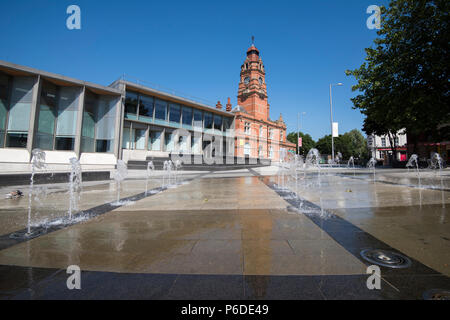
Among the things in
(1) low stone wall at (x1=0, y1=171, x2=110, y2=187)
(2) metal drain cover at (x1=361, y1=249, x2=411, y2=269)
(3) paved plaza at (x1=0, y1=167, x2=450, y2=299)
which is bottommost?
(3) paved plaza at (x1=0, y1=167, x2=450, y2=299)

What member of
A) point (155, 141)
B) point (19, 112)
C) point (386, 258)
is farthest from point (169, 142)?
point (386, 258)

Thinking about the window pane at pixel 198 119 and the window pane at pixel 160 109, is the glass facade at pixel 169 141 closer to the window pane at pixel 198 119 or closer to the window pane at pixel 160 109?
the window pane at pixel 160 109

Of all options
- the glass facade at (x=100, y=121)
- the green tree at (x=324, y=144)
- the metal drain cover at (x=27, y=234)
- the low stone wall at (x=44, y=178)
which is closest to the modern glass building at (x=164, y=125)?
the glass facade at (x=100, y=121)

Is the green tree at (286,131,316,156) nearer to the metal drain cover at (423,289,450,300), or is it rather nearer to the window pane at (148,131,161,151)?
the window pane at (148,131,161,151)

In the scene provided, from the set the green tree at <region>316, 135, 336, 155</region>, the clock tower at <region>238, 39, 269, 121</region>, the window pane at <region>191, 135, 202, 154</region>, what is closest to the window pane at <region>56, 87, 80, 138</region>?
the window pane at <region>191, 135, 202, 154</region>

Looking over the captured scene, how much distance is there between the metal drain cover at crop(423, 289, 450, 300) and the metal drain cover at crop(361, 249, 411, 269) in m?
0.48

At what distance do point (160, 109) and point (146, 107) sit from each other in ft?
7.38

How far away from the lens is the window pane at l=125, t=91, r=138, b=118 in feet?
86.1

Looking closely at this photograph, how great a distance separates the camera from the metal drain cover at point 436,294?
1867mm

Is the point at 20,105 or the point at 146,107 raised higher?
the point at 146,107

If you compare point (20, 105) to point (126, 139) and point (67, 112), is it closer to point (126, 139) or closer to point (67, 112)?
point (67, 112)

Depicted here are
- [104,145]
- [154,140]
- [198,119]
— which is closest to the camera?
[104,145]

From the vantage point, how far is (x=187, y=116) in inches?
1334

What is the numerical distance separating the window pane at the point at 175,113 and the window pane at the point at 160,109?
1.08 m
